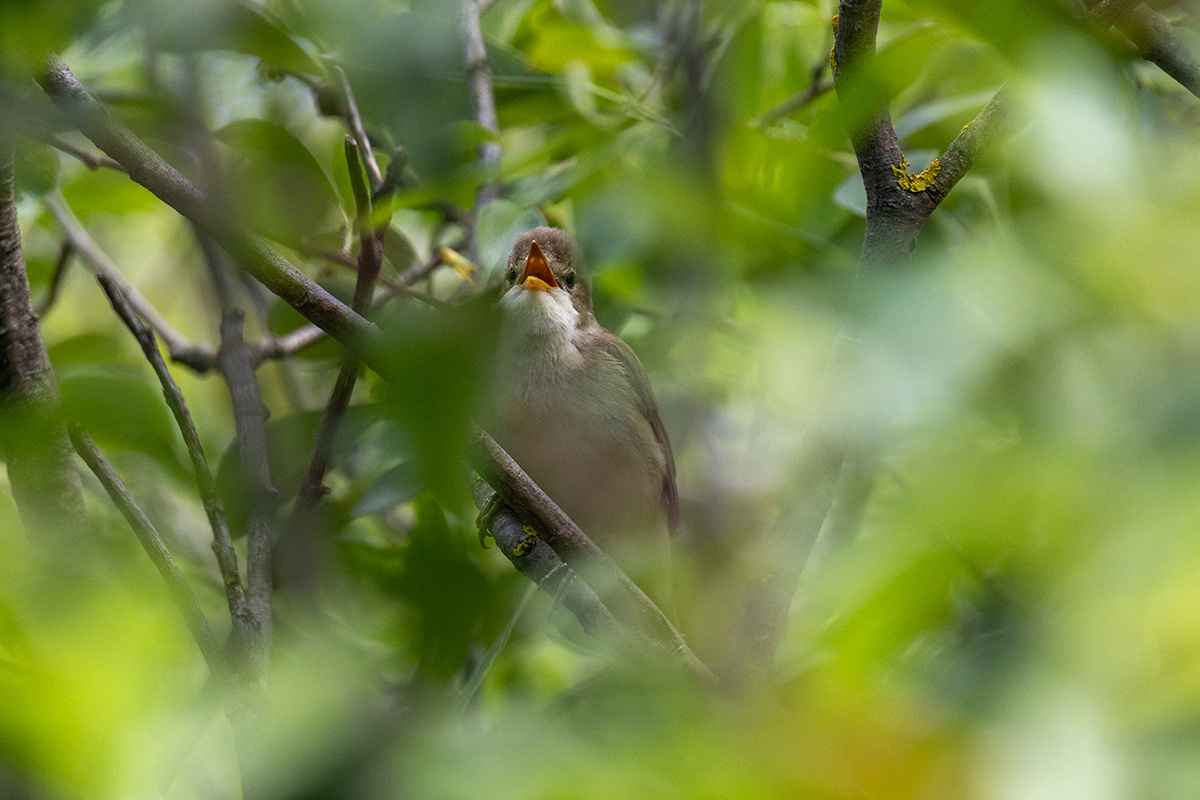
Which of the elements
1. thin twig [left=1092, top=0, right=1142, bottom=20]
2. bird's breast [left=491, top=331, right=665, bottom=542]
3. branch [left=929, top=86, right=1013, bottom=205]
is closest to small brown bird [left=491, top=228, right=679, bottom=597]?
bird's breast [left=491, top=331, right=665, bottom=542]

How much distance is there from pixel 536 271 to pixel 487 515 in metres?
1.07

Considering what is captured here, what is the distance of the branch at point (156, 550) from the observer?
3.20ft

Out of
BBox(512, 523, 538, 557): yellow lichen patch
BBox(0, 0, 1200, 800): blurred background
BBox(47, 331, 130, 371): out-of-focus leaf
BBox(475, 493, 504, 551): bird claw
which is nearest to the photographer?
BBox(0, 0, 1200, 800): blurred background

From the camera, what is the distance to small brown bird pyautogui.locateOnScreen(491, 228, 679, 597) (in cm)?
270

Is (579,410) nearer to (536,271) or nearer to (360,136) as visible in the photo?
(536,271)

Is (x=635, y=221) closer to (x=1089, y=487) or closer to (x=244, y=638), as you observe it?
(x=244, y=638)

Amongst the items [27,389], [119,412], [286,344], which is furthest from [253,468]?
[286,344]

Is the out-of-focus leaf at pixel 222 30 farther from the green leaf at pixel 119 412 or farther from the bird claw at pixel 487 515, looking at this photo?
the bird claw at pixel 487 515

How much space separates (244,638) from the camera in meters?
1.25

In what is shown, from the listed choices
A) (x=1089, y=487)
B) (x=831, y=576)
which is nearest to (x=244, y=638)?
(x=831, y=576)

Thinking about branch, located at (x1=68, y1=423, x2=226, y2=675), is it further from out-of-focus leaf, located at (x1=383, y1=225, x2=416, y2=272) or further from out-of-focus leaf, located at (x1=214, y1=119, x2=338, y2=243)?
out-of-focus leaf, located at (x1=383, y1=225, x2=416, y2=272)

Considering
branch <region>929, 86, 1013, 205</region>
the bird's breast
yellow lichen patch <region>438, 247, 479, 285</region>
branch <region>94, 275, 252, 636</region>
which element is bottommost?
the bird's breast

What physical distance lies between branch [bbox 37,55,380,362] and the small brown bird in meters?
1.67

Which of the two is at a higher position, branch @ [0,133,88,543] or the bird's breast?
branch @ [0,133,88,543]
